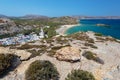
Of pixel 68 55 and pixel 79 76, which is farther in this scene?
pixel 68 55

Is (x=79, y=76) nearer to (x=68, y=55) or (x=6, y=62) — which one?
(x=68, y=55)

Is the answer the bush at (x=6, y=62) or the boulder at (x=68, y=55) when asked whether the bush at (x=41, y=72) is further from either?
the boulder at (x=68, y=55)

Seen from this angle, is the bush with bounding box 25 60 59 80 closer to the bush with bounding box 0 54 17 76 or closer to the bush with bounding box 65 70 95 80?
the bush with bounding box 65 70 95 80

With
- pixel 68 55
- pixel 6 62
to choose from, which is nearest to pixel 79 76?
pixel 68 55

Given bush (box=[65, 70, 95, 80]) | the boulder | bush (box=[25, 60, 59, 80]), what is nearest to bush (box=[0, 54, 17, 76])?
bush (box=[25, 60, 59, 80])

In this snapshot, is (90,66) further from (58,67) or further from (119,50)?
(119,50)

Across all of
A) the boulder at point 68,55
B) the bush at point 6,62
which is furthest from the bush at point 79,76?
the bush at point 6,62
